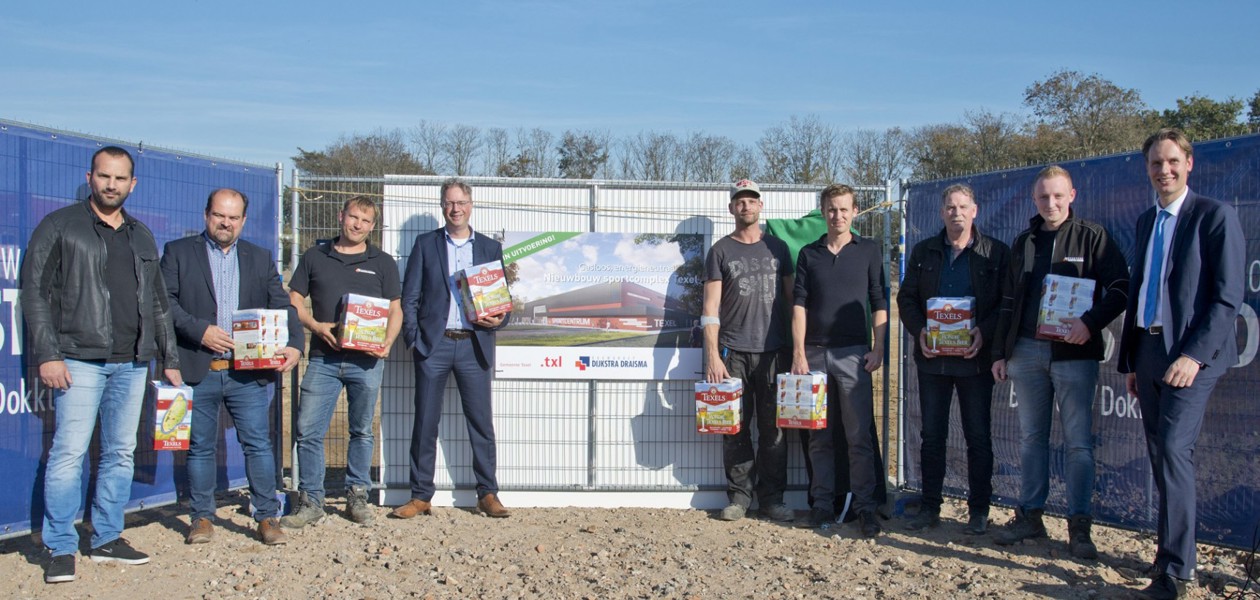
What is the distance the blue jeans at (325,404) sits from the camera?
19.6 feet

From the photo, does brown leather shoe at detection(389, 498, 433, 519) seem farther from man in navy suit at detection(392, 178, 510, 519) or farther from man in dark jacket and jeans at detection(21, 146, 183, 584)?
man in dark jacket and jeans at detection(21, 146, 183, 584)

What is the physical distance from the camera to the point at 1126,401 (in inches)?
210

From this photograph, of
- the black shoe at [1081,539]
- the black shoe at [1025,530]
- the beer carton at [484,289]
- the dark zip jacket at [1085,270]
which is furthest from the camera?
the beer carton at [484,289]

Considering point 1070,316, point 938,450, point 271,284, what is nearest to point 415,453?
point 271,284

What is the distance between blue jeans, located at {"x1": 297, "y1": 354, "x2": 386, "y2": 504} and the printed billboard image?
96cm

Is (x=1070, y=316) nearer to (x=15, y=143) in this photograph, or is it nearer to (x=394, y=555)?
(x=394, y=555)

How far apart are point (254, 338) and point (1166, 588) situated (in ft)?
16.2

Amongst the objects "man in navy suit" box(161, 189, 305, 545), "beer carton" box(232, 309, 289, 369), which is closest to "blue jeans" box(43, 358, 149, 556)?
"man in navy suit" box(161, 189, 305, 545)

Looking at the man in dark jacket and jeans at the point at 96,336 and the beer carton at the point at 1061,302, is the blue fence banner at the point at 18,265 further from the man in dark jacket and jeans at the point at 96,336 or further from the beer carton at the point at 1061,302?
the beer carton at the point at 1061,302

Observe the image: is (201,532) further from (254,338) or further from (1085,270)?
(1085,270)

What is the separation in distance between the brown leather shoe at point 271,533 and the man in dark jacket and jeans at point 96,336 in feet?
2.12

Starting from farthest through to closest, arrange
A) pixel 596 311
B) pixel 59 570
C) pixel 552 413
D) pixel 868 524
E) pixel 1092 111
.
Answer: pixel 1092 111, pixel 552 413, pixel 596 311, pixel 868 524, pixel 59 570

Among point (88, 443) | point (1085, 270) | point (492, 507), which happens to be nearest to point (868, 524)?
point (1085, 270)

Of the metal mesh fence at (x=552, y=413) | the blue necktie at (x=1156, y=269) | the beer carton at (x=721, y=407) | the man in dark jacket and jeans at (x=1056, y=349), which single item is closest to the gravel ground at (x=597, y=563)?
the man in dark jacket and jeans at (x=1056, y=349)
